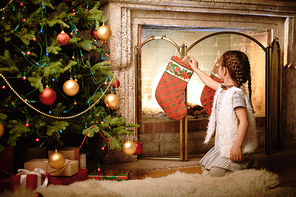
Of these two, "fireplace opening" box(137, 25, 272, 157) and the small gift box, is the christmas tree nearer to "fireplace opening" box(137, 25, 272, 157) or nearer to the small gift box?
the small gift box

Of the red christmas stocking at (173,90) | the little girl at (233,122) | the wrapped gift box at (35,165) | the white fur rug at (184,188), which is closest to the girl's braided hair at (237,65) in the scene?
the little girl at (233,122)

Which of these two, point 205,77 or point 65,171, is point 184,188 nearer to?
point 65,171

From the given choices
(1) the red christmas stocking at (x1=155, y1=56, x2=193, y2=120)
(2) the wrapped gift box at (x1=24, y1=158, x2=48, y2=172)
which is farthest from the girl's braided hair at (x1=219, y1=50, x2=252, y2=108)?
(2) the wrapped gift box at (x1=24, y1=158, x2=48, y2=172)

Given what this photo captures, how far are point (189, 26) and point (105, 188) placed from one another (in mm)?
2063

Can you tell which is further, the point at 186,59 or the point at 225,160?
the point at 186,59

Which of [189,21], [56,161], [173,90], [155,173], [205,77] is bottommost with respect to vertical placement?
[155,173]

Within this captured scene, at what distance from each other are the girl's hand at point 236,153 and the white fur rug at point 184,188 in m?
0.13

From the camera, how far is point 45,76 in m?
1.82

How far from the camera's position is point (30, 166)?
1990 millimetres

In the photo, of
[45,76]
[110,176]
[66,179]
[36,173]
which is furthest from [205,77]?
[36,173]

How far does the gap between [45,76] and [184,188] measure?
4.39ft

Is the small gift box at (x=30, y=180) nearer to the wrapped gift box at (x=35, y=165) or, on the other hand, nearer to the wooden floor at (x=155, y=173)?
the wrapped gift box at (x=35, y=165)

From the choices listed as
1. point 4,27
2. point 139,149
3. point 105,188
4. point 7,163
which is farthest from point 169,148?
point 4,27

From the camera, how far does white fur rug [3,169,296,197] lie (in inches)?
70.1
